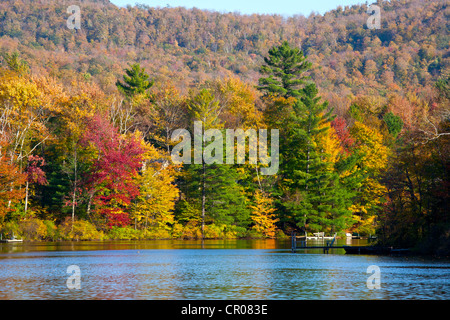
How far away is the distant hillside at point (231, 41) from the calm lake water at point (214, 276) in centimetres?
7054

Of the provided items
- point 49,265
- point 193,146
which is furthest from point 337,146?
point 49,265

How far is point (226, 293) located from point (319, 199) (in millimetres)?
42606

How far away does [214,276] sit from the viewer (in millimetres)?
31062

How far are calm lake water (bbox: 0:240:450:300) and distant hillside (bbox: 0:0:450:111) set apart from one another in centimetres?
7054

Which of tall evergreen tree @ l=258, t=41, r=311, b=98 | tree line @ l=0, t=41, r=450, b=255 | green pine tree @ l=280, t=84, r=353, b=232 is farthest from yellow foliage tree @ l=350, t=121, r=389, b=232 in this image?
Result: tall evergreen tree @ l=258, t=41, r=311, b=98

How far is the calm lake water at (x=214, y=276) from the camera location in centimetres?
2464

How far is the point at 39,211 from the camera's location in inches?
2422

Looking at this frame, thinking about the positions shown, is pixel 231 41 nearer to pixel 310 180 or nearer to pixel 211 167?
pixel 211 167

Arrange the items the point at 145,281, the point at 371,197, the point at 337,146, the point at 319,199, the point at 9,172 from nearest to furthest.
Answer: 1. the point at 145,281
2. the point at 9,172
3. the point at 319,199
4. the point at 371,197
5. the point at 337,146

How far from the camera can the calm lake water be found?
2464cm

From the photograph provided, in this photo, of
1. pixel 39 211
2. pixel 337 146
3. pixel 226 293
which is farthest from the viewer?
pixel 337 146

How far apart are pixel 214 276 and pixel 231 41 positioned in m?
149

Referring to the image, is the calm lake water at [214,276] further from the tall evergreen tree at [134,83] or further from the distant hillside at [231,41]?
the distant hillside at [231,41]
